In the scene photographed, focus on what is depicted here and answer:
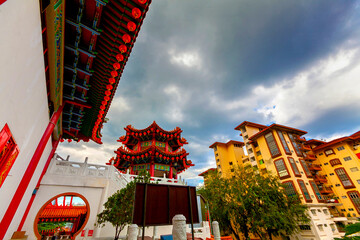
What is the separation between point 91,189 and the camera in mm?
10625

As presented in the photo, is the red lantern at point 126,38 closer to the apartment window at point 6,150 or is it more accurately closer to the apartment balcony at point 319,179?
the apartment window at point 6,150

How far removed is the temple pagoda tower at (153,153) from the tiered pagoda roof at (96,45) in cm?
1026

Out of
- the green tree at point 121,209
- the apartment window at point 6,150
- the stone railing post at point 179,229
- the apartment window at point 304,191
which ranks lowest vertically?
the stone railing post at point 179,229

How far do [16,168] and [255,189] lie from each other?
795 inches

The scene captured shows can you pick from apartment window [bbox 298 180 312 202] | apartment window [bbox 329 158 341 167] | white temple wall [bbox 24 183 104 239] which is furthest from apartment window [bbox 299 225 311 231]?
white temple wall [bbox 24 183 104 239]

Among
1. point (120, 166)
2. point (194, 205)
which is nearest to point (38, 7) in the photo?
point (194, 205)

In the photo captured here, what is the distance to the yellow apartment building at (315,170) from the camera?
24.3m

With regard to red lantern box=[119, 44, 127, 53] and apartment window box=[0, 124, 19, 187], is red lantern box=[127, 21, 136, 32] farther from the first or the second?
apartment window box=[0, 124, 19, 187]

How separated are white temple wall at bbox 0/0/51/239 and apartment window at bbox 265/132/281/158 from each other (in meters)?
32.5

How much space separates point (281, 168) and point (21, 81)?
1294 inches

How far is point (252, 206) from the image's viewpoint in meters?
18.0

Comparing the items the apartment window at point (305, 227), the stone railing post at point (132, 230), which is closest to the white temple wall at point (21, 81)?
the stone railing post at point (132, 230)

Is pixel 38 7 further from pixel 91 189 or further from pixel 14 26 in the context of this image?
pixel 91 189

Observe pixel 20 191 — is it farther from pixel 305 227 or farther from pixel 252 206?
pixel 305 227
